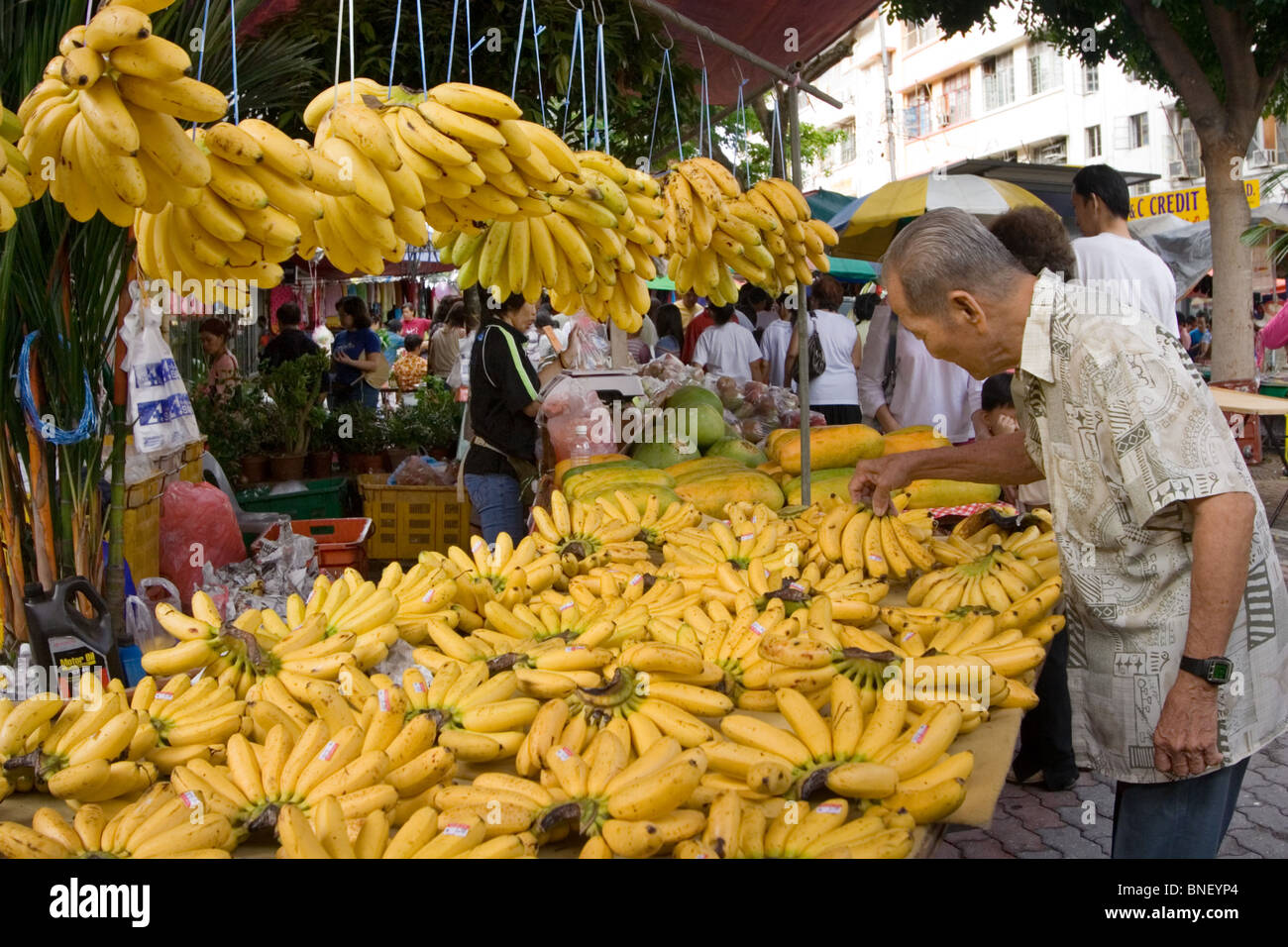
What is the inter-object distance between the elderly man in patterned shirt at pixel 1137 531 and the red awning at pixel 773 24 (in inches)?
139

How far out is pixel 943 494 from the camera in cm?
476

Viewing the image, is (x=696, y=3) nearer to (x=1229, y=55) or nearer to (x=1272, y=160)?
(x=1229, y=55)

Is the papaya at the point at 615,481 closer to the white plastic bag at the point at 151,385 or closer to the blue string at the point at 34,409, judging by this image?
the white plastic bag at the point at 151,385

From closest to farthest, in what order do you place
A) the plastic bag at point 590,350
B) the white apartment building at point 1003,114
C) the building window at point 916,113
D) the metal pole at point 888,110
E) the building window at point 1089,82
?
1. the plastic bag at point 590,350
2. the metal pole at point 888,110
3. the white apartment building at point 1003,114
4. the building window at point 1089,82
5. the building window at point 916,113

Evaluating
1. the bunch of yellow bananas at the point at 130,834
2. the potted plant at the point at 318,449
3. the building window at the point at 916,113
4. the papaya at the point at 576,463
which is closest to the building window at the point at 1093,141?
the building window at the point at 916,113

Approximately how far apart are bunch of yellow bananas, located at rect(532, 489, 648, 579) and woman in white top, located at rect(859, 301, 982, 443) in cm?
278

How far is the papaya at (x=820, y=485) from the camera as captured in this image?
Result: 15.3 ft

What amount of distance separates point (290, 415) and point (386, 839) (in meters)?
6.38

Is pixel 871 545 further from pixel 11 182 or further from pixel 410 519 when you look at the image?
pixel 410 519

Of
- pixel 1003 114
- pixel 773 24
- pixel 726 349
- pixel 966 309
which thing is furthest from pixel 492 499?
pixel 1003 114

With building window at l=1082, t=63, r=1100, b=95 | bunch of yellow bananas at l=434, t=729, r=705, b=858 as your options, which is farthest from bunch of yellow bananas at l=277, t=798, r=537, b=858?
building window at l=1082, t=63, r=1100, b=95

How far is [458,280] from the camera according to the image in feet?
11.9

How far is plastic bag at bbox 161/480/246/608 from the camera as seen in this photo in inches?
195

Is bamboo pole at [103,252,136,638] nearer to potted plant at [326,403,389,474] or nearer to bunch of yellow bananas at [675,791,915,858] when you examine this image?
bunch of yellow bananas at [675,791,915,858]
